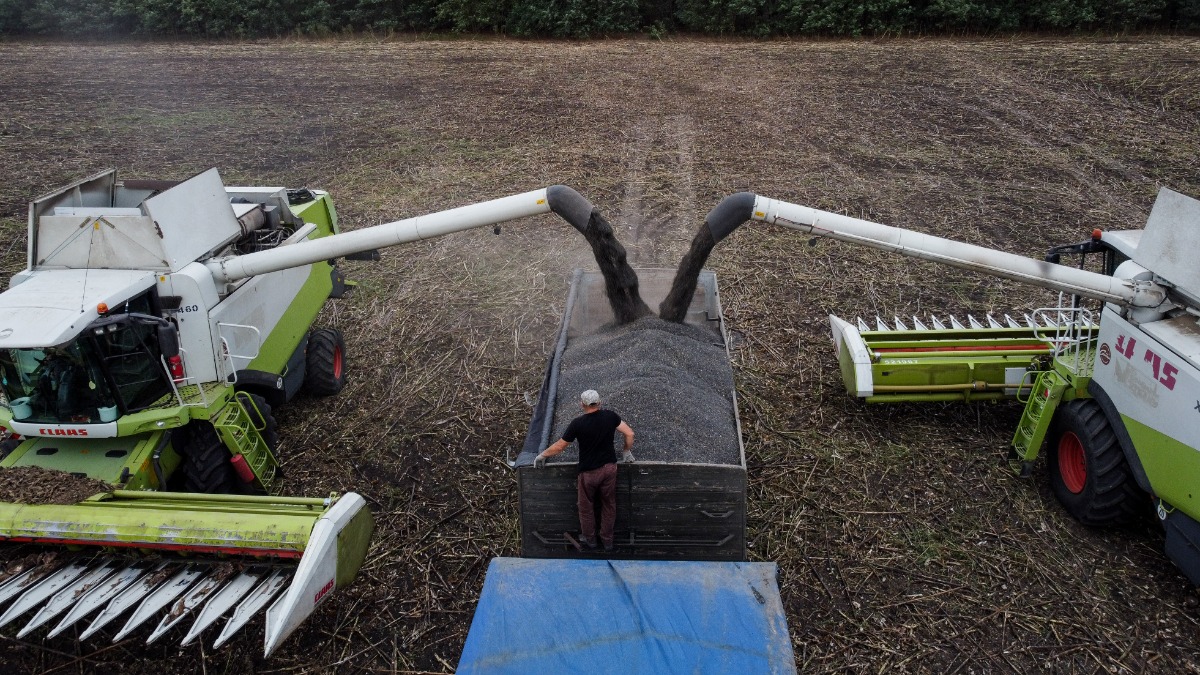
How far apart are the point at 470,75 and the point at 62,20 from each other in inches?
683

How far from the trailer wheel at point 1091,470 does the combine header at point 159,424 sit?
14.7 ft

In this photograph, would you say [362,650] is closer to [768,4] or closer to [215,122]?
[215,122]

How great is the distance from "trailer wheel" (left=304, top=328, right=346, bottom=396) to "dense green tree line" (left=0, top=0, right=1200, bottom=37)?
20.7 metres

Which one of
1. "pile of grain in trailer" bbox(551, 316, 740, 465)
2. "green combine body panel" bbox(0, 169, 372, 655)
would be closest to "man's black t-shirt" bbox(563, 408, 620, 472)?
"pile of grain in trailer" bbox(551, 316, 740, 465)

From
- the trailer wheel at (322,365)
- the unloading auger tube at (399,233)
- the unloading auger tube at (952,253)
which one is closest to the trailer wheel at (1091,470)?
the unloading auger tube at (952,253)

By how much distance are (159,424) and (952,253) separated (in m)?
6.37

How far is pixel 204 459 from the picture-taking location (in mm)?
6711

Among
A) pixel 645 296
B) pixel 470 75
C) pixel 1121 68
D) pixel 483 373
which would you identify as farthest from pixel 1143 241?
pixel 470 75

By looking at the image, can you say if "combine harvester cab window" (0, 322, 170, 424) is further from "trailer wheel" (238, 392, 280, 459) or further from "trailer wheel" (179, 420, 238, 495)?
"trailer wheel" (238, 392, 280, 459)

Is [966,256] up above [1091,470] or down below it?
above

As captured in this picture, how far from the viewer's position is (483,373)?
9336 millimetres

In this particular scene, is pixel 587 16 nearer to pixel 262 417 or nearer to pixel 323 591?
pixel 262 417

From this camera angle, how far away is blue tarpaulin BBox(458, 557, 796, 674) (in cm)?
398

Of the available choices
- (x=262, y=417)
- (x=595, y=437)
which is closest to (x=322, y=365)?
(x=262, y=417)
